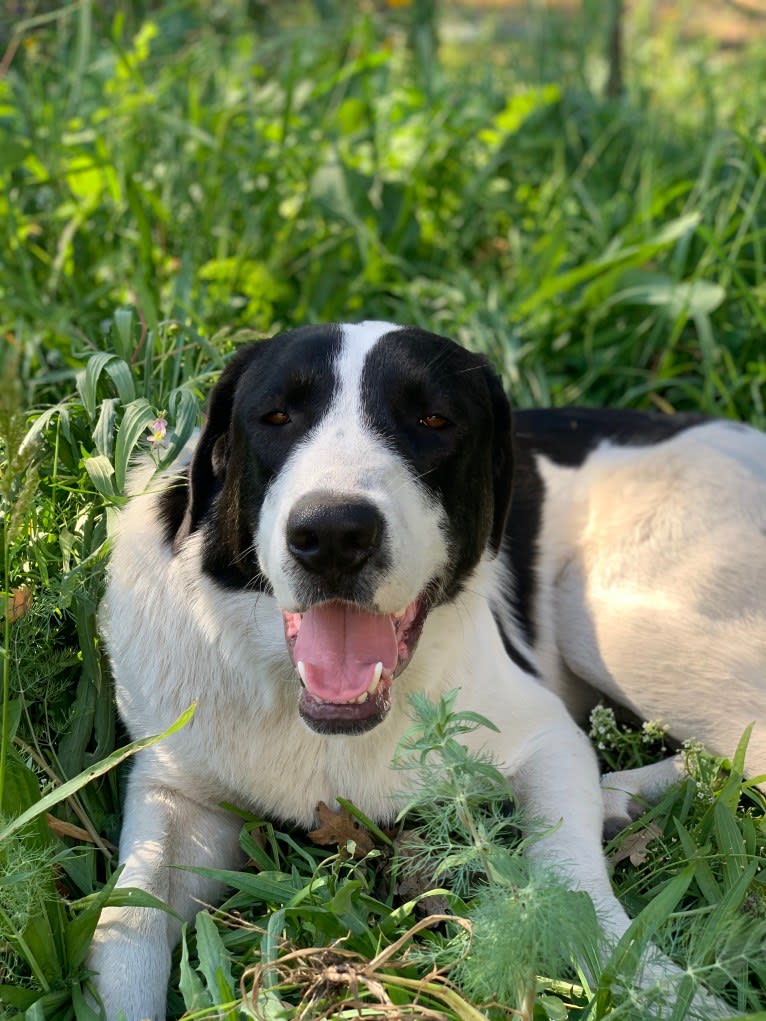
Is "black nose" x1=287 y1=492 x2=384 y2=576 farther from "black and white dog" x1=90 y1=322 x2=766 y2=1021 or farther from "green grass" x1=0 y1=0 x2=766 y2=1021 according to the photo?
"green grass" x1=0 y1=0 x2=766 y2=1021

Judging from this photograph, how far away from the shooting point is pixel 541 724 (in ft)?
9.56

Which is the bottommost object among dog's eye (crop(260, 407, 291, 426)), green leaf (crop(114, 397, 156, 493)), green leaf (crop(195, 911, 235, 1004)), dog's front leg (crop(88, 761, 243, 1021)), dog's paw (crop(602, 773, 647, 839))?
dog's paw (crop(602, 773, 647, 839))

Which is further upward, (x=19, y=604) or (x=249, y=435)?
(x=249, y=435)

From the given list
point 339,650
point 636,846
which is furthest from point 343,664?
point 636,846

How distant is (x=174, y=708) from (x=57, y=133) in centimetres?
312

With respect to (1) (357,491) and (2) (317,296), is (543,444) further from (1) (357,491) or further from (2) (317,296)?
(2) (317,296)

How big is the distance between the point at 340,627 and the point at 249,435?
1.54 feet

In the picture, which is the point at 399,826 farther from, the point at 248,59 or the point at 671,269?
the point at 248,59

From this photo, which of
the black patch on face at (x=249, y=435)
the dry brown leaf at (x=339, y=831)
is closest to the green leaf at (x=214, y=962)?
the dry brown leaf at (x=339, y=831)

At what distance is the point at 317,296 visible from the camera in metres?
5.02

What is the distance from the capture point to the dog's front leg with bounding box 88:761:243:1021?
2.25 metres

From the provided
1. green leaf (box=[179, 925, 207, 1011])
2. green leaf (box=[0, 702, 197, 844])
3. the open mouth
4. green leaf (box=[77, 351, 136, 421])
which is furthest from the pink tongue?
green leaf (box=[77, 351, 136, 421])

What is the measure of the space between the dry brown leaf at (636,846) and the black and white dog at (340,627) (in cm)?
9

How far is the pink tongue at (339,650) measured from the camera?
7.79 ft
